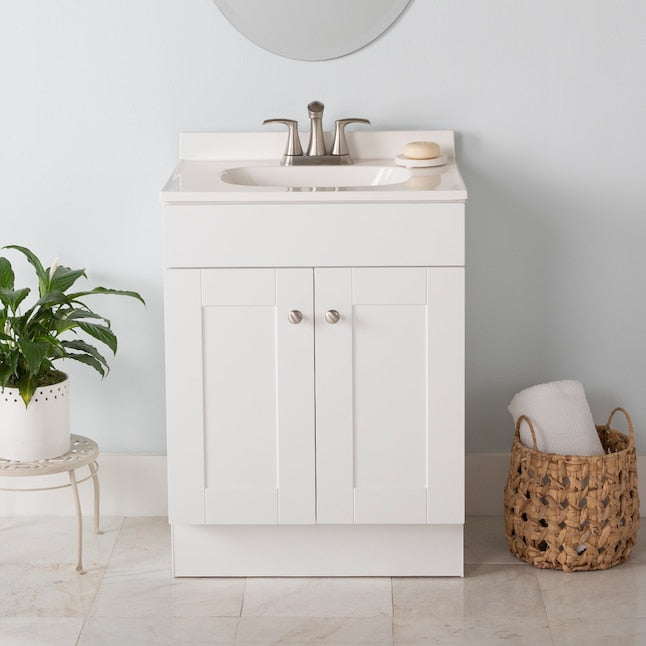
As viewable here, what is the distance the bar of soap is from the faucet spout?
20cm

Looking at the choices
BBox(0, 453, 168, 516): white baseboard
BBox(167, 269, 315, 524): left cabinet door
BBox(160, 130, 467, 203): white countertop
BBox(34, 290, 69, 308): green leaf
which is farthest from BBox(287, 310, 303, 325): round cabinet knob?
BBox(0, 453, 168, 516): white baseboard

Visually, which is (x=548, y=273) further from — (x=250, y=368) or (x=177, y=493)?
(x=177, y=493)

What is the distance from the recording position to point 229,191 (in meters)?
2.43

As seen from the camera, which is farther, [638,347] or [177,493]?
[638,347]

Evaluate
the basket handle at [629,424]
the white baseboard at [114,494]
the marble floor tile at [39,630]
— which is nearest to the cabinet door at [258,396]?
the marble floor tile at [39,630]

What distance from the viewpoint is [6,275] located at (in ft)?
8.72

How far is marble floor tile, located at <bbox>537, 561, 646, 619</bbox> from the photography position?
247cm

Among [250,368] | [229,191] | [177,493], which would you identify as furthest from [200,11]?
[177,493]

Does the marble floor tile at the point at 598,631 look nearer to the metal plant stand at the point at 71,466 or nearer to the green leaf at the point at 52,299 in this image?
the metal plant stand at the point at 71,466

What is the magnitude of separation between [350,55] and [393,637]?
1.35 metres

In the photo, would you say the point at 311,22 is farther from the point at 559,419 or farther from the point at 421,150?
the point at 559,419

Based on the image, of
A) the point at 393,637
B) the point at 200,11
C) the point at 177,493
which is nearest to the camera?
the point at 393,637

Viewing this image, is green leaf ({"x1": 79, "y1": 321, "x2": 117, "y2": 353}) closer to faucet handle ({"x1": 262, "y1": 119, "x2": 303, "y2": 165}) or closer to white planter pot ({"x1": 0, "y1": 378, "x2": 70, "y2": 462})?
white planter pot ({"x1": 0, "y1": 378, "x2": 70, "y2": 462})

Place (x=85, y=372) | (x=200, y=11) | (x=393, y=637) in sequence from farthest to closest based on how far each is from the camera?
(x=85, y=372), (x=200, y=11), (x=393, y=637)
